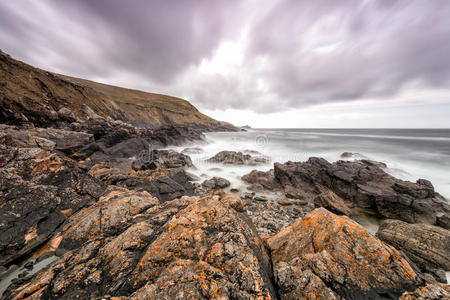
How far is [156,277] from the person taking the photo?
2328 mm

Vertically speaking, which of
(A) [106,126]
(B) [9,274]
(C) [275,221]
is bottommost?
(C) [275,221]

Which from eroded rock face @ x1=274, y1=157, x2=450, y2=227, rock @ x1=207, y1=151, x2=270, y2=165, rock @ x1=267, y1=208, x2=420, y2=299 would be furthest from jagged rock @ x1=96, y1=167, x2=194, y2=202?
rock @ x1=207, y1=151, x2=270, y2=165

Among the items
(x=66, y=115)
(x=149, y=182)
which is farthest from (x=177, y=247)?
(x=66, y=115)

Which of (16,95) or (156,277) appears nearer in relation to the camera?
(156,277)

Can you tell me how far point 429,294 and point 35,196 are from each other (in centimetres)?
846

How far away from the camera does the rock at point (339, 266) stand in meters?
2.33

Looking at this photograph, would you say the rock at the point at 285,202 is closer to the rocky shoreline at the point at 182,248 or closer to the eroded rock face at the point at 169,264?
the rocky shoreline at the point at 182,248

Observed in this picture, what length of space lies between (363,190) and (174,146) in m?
26.2

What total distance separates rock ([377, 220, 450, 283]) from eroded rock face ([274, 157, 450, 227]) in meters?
3.82

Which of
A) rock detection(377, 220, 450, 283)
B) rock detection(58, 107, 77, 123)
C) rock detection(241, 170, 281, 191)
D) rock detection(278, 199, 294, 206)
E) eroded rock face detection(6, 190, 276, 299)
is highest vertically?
rock detection(58, 107, 77, 123)

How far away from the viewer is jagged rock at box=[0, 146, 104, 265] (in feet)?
11.4

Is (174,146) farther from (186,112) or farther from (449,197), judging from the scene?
(186,112)

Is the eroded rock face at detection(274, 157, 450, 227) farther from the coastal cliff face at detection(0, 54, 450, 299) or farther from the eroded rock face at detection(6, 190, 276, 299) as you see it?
the eroded rock face at detection(6, 190, 276, 299)

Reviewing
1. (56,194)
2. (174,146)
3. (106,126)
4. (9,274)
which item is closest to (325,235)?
(9,274)
